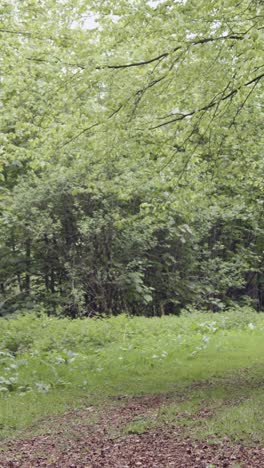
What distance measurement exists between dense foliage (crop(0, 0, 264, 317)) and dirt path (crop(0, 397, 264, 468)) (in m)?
4.18

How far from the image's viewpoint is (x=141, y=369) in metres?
10.1

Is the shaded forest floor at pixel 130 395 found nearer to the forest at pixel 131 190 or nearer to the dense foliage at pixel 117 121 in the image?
the forest at pixel 131 190

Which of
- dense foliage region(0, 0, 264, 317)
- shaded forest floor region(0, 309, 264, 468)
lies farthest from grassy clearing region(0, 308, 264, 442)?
dense foliage region(0, 0, 264, 317)

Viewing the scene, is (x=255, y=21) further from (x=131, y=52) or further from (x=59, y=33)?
(x=59, y=33)

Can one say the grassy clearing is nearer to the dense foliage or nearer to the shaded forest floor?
the shaded forest floor

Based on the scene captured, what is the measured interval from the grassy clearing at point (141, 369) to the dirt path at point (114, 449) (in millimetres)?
292

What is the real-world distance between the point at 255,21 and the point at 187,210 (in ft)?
14.2

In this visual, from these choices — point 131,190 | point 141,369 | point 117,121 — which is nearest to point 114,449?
point 141,369

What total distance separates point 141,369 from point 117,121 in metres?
4.13

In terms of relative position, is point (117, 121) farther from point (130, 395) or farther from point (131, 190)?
point (130, 395)

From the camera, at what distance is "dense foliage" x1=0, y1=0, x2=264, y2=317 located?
315 inches

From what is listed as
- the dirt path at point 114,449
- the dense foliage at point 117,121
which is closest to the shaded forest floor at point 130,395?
the dirt path at point 114,449

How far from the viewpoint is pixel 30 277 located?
19484 mm

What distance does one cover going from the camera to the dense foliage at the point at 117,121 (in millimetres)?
7996
